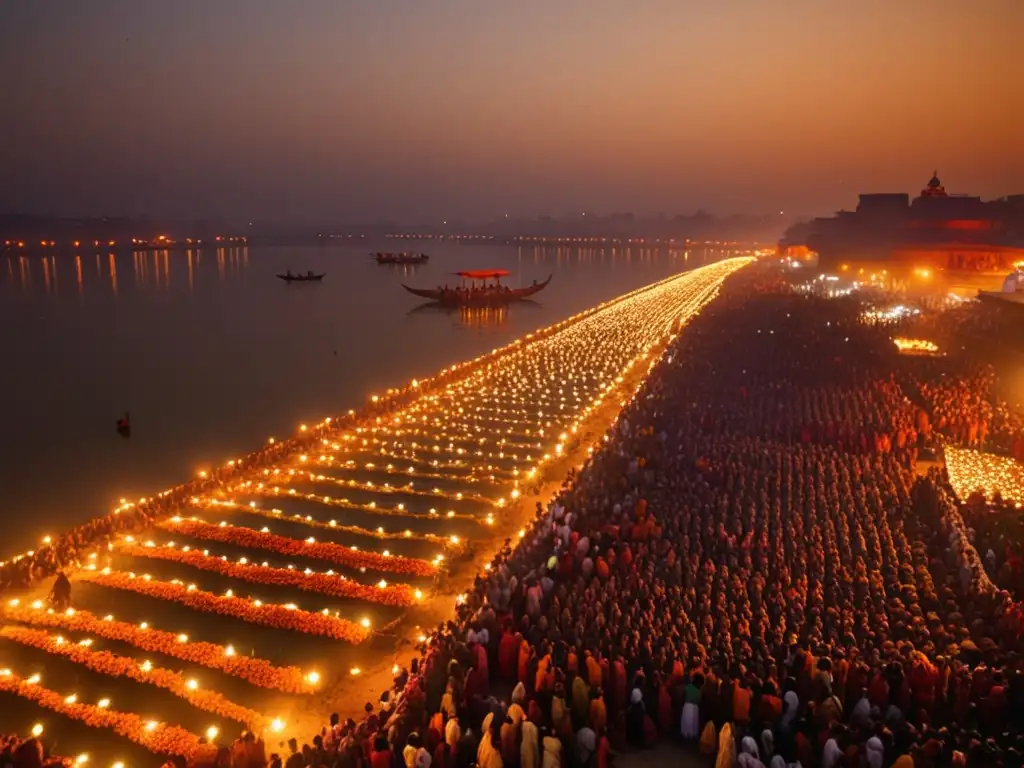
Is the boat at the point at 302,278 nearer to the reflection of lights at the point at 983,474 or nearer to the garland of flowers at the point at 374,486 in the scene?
the garland of flowers at the point at 374,486

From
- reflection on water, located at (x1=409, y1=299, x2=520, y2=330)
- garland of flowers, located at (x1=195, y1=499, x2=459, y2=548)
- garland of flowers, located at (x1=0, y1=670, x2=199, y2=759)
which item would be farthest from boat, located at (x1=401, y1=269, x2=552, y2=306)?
garland of flowers, located at (x1=0, y1=670, x2=199, y2=759)

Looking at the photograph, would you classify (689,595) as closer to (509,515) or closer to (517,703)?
(517,703)

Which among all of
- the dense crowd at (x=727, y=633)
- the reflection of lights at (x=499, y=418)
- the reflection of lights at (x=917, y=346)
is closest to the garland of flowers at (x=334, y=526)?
the reflection of lights at (x=499, y=418)

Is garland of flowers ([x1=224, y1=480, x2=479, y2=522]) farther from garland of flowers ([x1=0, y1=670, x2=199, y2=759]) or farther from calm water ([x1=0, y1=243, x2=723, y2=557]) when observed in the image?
garland of flowers ([x1=0, y1=670, x2=199, y2=759])

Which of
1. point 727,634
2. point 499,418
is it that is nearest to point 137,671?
point 727,634

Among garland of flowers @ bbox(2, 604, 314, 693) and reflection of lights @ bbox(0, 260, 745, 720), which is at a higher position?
reflection of lights @ bbox(0, 260, 745, 720)

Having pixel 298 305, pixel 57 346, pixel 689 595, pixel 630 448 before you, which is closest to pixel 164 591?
pixel 689 595
